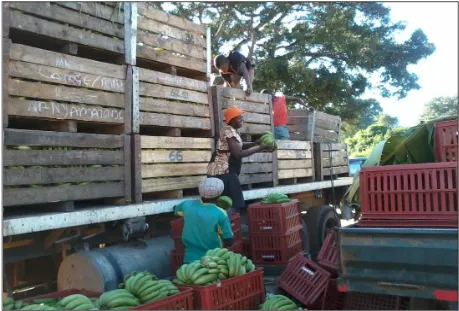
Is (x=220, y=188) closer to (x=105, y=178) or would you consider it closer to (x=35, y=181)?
(x=105, y=178)

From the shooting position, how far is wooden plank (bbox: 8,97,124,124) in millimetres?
4154

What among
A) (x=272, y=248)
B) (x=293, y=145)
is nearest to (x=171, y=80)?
(x=272, y=248)

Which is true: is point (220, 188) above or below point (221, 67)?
below

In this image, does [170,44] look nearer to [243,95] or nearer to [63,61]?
[243,95]

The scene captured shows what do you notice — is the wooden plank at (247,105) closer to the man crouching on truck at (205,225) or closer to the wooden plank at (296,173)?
the wooden plank at (296,173)

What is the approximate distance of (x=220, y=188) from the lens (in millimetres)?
5031

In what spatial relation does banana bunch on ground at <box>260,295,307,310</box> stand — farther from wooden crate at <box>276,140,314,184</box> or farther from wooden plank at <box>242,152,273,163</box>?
wooden crate at <box>276,140,314,184</box>

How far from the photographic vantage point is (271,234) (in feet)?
20.6

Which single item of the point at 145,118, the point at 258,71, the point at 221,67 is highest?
the point at 258,71

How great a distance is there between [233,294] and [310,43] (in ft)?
42.1

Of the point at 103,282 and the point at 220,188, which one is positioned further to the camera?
the point at 220,188

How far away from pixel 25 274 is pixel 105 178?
4.20 ft

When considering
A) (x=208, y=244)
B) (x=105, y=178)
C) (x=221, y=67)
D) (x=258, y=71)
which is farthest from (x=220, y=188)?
(x=258, y=71)

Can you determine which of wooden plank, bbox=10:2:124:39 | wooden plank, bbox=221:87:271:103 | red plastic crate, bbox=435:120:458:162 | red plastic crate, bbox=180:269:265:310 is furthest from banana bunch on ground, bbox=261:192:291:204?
wooden plank, bbox=10:2:124:39
